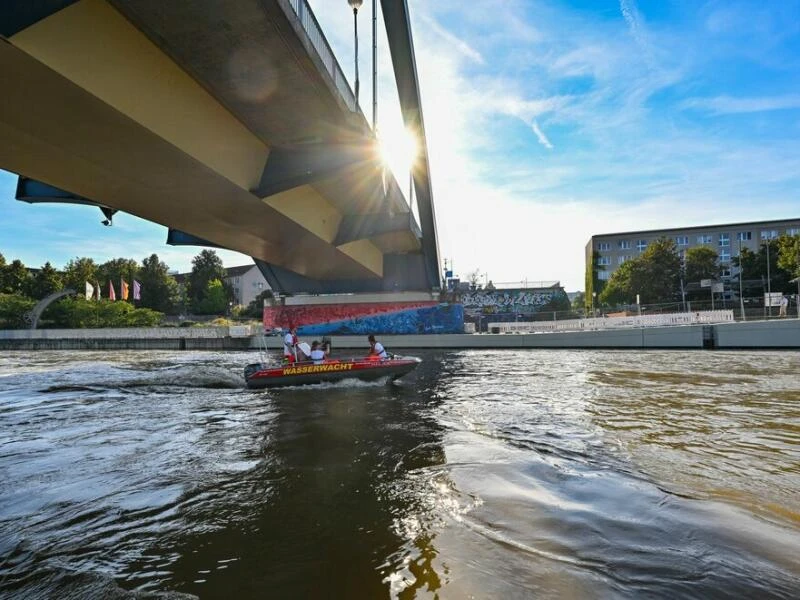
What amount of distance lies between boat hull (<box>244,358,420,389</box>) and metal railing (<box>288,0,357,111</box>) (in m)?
8.05

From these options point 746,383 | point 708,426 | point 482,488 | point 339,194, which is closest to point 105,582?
point 482,488

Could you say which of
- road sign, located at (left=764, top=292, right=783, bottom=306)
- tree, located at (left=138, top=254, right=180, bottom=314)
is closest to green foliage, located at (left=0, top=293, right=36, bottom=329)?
tree, located at (left=138, top=254, right=180, bottom=314)

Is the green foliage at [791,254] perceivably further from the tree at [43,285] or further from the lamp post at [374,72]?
the tree at [43,285]

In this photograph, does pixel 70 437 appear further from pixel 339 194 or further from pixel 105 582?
pixel 339 194

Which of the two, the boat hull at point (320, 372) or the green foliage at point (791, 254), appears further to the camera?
the green foliage at point (791, 254)

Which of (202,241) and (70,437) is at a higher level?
(202,241)

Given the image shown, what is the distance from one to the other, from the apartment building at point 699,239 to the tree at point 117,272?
86744 millimetres

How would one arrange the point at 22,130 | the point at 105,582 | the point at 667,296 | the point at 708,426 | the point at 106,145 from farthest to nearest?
the point at 667,296
the point at 106,145
the point at 22,130
the point at 708,426
the point at 105,582

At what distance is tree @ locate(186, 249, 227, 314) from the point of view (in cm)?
8889

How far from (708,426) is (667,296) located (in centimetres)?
6018

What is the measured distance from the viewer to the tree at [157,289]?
270 feet

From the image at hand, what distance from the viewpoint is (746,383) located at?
13461 millimetres

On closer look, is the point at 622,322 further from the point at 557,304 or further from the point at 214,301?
the point at 214,301

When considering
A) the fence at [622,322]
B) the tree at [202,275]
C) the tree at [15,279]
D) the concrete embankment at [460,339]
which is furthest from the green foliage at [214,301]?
the fence at [622,322]
